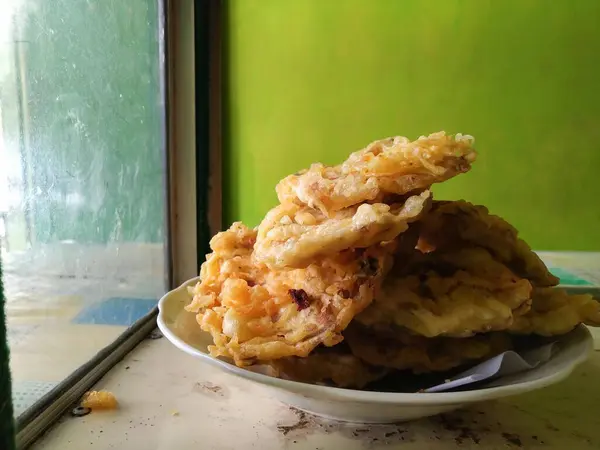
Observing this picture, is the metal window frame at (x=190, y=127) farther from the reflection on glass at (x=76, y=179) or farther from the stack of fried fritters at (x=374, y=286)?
the stack of fried fritters at (x=374, y=286)

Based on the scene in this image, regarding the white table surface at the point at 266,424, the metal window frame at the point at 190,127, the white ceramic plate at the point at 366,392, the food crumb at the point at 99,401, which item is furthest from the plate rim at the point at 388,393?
the metal window frame at the point at 190,127

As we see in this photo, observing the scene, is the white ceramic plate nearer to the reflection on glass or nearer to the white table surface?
the white table surface

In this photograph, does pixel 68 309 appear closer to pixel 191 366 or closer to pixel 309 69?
pixel 191 366

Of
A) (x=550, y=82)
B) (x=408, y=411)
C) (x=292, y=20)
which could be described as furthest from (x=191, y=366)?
(x=550, y=82)

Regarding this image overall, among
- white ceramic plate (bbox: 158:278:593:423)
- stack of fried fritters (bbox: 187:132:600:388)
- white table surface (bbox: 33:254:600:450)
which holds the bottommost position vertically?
white table surface (bbox: 33:254:600:450)

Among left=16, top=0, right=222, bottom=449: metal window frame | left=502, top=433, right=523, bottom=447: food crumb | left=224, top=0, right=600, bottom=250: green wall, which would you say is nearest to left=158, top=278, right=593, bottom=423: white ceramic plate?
left=502, top=433, right=523, bottom=447: food crumb
